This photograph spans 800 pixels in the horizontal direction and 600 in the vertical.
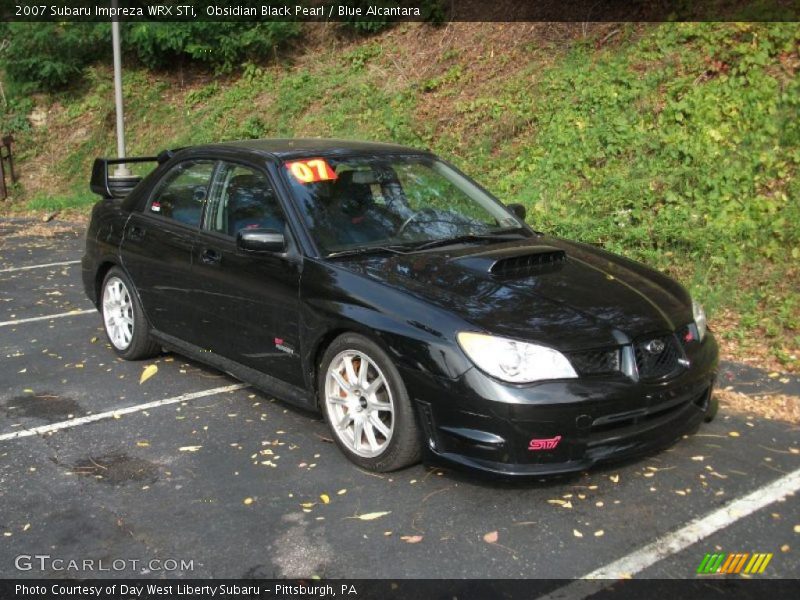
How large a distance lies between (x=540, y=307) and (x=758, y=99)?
566 cm

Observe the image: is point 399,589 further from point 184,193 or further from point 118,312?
point 118,312

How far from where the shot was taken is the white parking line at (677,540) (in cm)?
335

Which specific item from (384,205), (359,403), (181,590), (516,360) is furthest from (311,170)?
(181,590)

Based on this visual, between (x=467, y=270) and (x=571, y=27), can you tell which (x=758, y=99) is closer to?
(x=571, y=27)

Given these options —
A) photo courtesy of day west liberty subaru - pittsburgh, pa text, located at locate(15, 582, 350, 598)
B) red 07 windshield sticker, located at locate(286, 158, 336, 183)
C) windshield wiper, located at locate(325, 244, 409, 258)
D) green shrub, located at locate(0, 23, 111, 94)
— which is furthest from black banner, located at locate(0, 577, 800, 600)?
green shrub, located at locate(0, 23, 111, 94)

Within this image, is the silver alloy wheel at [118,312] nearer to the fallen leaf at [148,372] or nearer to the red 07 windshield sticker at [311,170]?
the fallen leaf at [148,372]

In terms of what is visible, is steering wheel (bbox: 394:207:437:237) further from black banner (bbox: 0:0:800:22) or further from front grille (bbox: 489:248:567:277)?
black banner (bbox: 0:0:800:22)

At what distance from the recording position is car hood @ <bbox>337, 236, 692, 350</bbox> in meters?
3.97

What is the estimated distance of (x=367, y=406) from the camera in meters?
4.32

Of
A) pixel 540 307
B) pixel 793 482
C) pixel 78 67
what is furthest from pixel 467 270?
pixel 78 67

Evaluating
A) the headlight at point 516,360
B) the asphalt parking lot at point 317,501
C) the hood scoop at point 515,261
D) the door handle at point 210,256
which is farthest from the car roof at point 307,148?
the headlight at point 516,360

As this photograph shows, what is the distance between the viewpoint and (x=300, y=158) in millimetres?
5129

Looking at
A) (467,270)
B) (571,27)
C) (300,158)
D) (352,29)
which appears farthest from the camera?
(352,29)

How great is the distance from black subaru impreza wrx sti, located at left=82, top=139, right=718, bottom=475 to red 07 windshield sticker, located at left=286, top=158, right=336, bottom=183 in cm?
1
